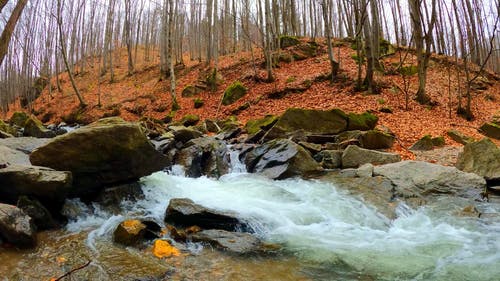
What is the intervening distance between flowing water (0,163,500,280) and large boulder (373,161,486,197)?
2.55 feet

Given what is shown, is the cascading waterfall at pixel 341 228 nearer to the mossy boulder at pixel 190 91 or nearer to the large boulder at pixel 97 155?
the large boulder at pixel 97 155

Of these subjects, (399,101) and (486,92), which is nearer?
(399,101)

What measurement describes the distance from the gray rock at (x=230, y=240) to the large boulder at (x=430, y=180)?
325cm

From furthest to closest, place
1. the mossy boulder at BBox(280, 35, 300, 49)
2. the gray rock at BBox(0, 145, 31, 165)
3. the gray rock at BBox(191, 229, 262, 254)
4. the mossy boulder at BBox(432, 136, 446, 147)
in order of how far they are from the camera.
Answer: the mossy boulder at BBox(280, 35, 300, 49), the mossy boulder at BBox(432, 136, 446, 147), the gray rock at BBox(0, 145, 31, 165), the gray rock at BBox(191, 229, 262, 254)

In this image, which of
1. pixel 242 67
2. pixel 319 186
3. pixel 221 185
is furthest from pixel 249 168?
pixel 242 67

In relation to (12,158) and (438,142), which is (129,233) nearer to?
(12,158)

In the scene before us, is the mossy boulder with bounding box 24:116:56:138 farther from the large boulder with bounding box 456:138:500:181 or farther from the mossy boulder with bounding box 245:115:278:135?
the large boulder with bounding box 456:138:500:181

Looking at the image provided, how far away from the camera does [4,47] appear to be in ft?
14.4

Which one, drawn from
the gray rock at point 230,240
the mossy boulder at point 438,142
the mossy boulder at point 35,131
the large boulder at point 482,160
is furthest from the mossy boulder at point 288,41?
the gray rock at point 230,240

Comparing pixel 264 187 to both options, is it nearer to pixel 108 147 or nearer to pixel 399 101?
pixel 108 147

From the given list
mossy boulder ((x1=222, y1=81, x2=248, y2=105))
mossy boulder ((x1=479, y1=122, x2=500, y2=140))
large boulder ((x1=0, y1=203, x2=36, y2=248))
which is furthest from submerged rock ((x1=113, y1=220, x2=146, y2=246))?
mossy boulder ((x1=222, y1=81, x2=248, y2=105))

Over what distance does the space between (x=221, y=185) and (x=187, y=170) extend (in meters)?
1.26

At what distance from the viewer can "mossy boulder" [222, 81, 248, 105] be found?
15.3 metres

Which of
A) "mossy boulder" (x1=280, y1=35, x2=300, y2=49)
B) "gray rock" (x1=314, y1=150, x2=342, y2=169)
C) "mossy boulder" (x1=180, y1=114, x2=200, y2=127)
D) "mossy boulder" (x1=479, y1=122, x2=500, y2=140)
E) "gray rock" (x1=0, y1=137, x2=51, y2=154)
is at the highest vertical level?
"mossy boulder" (x1=280, y1=35, x2=300, y2=49)
